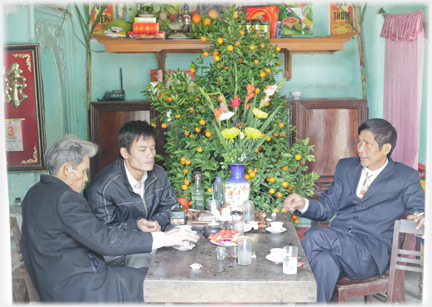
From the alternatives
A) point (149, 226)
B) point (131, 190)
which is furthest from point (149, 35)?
point (149, 226)

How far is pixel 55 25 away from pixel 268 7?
2155 millimetres

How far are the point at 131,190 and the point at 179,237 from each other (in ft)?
2.76

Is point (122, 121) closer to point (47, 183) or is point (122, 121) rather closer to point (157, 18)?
point (157, 18)

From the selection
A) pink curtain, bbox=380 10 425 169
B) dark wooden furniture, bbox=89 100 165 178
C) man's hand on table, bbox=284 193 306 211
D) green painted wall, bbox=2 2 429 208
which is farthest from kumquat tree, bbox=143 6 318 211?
green painted wall, bbox=2 2 429 208

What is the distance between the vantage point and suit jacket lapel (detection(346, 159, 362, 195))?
9.82ft

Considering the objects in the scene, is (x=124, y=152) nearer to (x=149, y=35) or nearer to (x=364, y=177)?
(x=364, y=177)

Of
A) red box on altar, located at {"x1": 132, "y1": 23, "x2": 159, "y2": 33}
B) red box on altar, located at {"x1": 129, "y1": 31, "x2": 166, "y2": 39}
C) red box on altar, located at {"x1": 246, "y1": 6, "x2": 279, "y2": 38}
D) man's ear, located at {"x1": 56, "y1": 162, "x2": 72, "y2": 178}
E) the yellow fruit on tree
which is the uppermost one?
red box on altar, located at {"x1": 246, "y1": 6, "x2": 279, "y2": 38}

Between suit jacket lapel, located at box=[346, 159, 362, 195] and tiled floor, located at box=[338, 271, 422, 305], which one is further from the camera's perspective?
Result: tiled floor, located at box=[338, 271, 422, 305]

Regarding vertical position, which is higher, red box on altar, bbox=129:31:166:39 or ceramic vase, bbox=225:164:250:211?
red box on altar, bbox=129:31:166:39

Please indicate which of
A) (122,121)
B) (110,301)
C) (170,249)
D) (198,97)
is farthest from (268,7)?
(110,301)

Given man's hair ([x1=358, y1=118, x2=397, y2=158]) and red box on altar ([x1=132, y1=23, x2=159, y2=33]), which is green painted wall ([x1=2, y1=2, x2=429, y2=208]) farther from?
man's hair ([x1=358, y1=118, x2=397, y2=158])

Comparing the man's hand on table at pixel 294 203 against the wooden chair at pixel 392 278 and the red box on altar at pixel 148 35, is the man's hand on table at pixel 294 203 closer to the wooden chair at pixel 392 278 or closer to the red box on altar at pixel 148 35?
the wooden chair at pixel 392 278

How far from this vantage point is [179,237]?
2160mm

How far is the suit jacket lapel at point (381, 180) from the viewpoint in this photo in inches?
111
